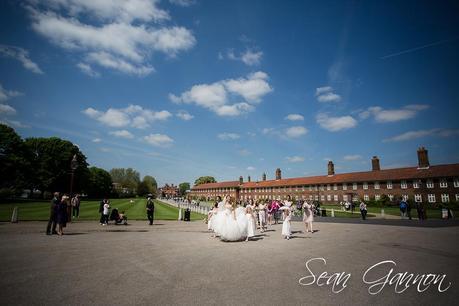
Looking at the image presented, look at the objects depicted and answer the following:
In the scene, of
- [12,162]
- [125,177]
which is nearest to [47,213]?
[12,162]

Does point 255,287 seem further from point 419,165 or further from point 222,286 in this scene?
point 419,165

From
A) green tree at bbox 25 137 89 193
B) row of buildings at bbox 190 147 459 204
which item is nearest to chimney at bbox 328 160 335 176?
row of buildings at bbox 190 147 459 204

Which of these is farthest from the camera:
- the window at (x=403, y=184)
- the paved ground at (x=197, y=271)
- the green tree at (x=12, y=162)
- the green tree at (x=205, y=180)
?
the green tree at (x=205, y=180)

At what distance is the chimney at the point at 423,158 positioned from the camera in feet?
175

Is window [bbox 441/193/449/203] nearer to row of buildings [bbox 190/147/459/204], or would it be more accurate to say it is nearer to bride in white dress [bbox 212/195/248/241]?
row of buildings [bbox 190/147/459/204]

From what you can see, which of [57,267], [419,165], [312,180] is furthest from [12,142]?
[419,165]

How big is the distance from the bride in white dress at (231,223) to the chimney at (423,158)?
57851mm

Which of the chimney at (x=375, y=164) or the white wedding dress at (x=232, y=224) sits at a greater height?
the chimney at (x=375, y=164)

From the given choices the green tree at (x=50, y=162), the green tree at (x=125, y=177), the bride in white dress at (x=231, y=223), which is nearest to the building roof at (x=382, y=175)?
the bride in white dress at (x=231, y=223)

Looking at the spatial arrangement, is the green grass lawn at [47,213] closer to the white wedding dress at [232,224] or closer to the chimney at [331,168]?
the white wedding dress at [232,224]

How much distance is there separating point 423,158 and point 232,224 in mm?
59825

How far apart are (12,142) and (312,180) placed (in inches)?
2821

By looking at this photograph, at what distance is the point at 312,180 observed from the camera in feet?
239
